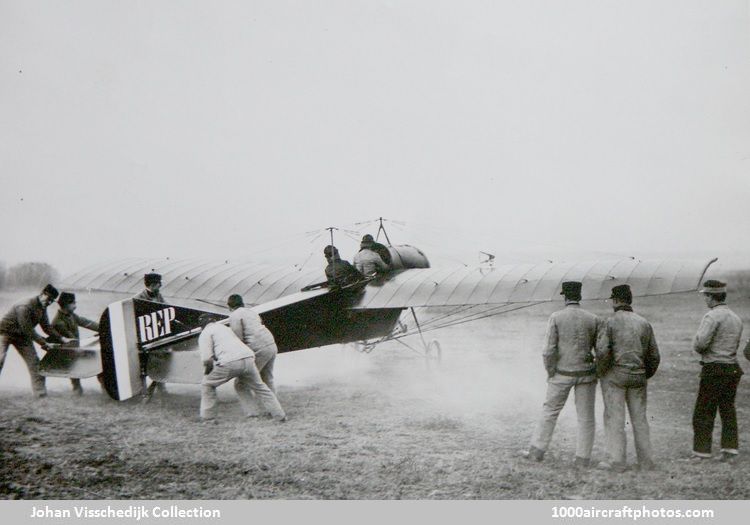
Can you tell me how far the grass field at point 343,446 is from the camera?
366cm

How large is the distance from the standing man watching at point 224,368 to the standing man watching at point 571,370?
220 cm

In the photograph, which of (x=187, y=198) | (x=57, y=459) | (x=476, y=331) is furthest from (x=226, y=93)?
(x=476, y=331)

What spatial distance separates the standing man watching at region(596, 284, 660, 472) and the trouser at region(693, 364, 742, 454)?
47cm

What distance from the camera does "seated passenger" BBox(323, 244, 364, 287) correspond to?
21.0 feet

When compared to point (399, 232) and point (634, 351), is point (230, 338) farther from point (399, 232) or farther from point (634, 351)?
point (634, 351)

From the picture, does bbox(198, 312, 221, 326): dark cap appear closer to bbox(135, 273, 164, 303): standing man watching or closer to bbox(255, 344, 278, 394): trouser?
bbox(255, 344, 278, 394): trouser

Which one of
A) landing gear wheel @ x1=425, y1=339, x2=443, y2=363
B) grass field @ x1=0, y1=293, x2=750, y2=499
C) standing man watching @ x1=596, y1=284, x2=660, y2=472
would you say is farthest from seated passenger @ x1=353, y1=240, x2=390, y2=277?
standing man watching @ x1=596, y1=284, x2=660, y2=472

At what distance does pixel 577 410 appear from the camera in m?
3.90

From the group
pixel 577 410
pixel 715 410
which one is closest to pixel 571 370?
pixel 577 410

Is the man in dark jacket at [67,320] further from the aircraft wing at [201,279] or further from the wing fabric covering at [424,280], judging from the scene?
the aircraft wing at [201,279]

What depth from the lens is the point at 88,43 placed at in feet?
17.0

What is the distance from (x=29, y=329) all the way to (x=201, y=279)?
2.11m

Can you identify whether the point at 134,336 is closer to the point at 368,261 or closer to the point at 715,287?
the point at 368,261
